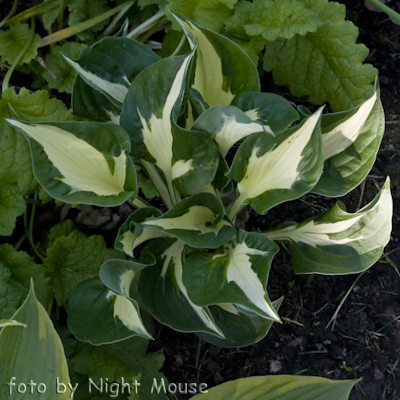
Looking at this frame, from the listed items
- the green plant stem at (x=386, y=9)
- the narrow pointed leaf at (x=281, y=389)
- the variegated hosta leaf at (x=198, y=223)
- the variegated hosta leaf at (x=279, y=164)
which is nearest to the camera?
the variegated hosta leaf at (x=279, y=164)

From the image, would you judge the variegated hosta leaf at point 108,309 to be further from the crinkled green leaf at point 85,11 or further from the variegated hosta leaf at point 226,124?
the crinkled green leaf at point 85,11

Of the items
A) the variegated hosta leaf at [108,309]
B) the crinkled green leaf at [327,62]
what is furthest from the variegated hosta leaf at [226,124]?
the crinkled green leaf at [327,62]

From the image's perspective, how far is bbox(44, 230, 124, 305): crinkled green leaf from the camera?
110cm

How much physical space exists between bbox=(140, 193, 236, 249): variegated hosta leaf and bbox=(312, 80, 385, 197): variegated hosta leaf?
24 cm

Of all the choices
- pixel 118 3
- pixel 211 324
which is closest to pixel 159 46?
pixel 118 3

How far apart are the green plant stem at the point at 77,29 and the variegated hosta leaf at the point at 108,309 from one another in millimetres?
752

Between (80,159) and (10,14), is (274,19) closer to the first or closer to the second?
(80,159)

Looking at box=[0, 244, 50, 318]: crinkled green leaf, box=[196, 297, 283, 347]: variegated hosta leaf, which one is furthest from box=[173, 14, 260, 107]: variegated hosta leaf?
box=[0, 244, 50, 318]: crinkled green leaf

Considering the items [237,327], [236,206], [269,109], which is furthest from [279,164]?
[237,327]

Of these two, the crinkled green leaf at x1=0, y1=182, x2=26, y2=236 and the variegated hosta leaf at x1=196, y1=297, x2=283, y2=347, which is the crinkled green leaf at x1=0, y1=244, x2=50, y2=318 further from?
the variegated hosta leaf at x1=196, y1=297, x2=283, y2=347

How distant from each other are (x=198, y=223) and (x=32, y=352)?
0.48 metres

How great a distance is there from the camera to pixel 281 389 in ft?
3.24

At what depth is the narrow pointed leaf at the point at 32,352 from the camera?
84cm

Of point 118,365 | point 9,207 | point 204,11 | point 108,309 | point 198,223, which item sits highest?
point 204,11
